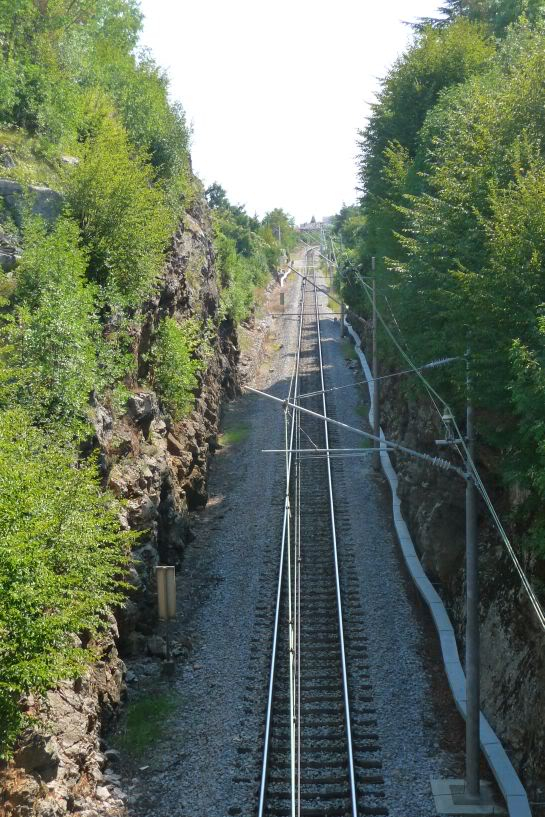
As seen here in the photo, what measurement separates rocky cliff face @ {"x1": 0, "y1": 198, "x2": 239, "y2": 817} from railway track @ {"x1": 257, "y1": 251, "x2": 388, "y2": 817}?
2.74 metres

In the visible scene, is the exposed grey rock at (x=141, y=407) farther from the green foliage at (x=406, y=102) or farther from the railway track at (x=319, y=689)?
the green foliage at (x=406, y=102)

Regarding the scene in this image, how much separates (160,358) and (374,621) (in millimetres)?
10720

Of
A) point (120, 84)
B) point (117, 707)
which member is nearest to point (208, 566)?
point (117, 707)

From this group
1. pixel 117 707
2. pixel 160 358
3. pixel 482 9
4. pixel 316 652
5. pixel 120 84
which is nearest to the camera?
pixel 117 707

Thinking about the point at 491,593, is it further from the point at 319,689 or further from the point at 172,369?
the point at 172,369

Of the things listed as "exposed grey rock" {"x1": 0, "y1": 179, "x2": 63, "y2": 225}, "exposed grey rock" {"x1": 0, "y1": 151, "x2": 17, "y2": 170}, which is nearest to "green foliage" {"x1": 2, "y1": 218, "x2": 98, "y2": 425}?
"exposed grey rock" {"x1": 0, "y1": 179, "x2": 63, "y2": 225}

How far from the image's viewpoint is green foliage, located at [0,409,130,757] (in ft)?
31.8

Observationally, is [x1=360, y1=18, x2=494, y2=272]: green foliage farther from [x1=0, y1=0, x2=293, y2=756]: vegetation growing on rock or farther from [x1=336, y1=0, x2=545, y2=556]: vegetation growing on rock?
[x1=0, y1=0, x2=293, y2=756]: vegetation growing on rock

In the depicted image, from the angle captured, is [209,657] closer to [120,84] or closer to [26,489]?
[26,489]

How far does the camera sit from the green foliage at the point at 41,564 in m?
9.68

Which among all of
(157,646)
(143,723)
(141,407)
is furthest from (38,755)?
(141,407)

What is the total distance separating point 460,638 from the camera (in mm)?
16859

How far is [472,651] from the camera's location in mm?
12711

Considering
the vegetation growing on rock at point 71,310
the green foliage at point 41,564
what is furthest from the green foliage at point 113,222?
the green foliage at point 41,564
